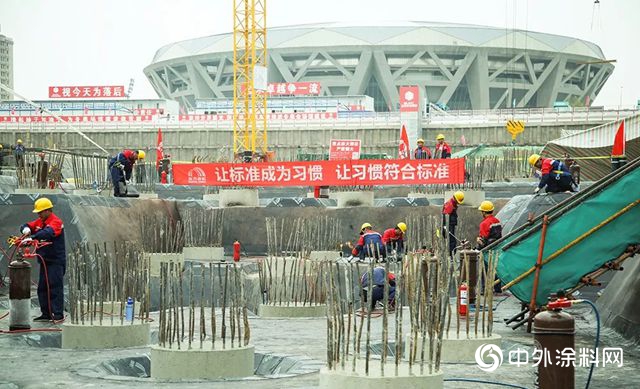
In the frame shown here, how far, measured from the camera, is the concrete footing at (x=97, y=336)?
45.2 feet

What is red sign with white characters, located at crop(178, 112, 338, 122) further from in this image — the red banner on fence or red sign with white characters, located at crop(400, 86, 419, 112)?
the red banner on fence

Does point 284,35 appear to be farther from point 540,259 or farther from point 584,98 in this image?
point 540,259

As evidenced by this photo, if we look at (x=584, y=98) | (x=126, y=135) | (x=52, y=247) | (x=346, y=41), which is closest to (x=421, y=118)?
(x=126, y=135)

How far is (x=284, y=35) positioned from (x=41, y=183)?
319ft

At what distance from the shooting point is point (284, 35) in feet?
393

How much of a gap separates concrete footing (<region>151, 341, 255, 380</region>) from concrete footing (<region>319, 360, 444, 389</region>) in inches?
80.6

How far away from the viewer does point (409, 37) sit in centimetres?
11575

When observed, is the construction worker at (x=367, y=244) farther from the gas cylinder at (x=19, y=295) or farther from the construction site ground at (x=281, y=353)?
the gas cylinder at (x=19, y=295)

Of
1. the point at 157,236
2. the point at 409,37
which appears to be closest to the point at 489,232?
the point at 157,236

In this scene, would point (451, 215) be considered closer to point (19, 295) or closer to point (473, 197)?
point (473, 197)

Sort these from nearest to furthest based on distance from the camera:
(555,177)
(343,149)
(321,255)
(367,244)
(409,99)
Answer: (367,244), (555,177), (321,255), (343,149), (409,99)

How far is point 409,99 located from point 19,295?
55564 mm

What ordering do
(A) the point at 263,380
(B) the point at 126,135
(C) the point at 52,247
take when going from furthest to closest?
(B) the point at 126,135, (C) the point at 52,247, (A) the point at 263,380

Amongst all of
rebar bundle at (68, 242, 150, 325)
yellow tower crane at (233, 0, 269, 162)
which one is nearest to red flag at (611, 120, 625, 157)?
rebar bundle at (68, 242, 150, 325)
